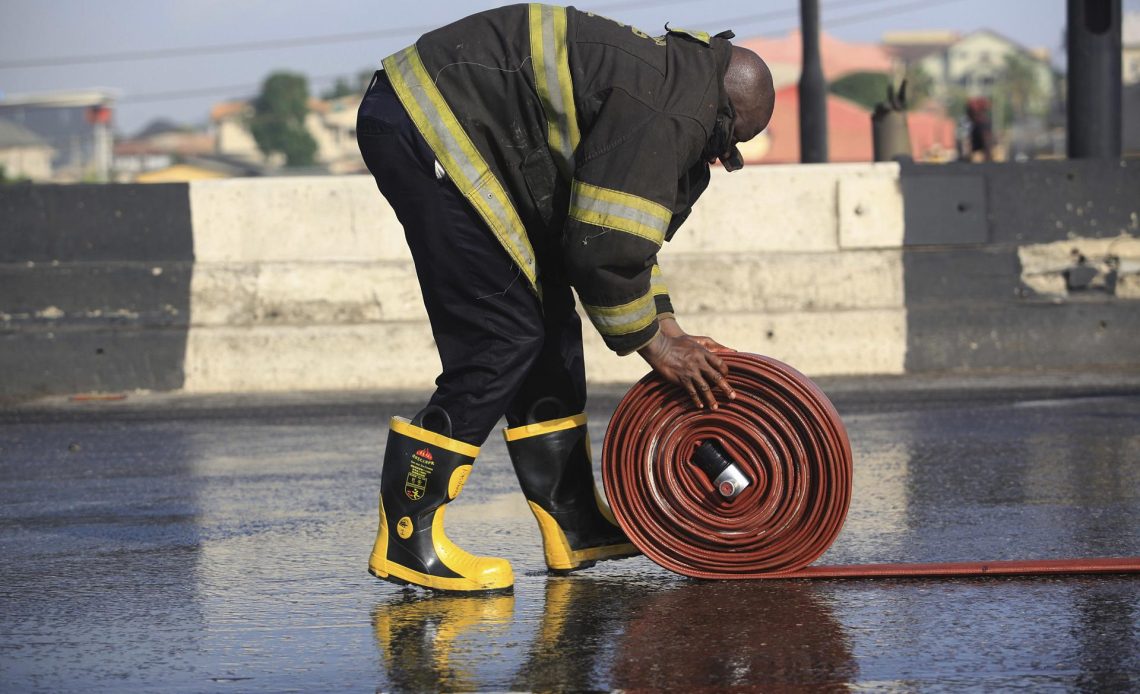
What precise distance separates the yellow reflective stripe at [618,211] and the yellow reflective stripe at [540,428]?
0.77 metres

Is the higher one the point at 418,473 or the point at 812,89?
the point at 812,89

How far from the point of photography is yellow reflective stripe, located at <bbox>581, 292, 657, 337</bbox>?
372 cm

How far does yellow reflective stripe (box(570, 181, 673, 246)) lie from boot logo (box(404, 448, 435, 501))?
0.77 metres

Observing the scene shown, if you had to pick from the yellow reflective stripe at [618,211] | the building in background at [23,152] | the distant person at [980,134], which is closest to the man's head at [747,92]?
the yellow reflective stripe at [618,211]

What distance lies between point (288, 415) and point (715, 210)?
2642 mm

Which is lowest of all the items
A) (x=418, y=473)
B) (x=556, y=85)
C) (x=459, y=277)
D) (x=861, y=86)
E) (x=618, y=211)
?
(x=418, y=473)

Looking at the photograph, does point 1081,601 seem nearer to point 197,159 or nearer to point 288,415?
point 288,415

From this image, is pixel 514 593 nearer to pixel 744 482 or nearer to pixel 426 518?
pixel 426 518

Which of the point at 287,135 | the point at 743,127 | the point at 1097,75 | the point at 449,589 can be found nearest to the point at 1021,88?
the point at 287,135

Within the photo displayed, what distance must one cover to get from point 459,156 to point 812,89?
9924mm

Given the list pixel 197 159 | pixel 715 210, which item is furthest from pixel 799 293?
pixel 197 159

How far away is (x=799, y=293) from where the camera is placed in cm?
895

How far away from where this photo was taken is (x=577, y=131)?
148 inches

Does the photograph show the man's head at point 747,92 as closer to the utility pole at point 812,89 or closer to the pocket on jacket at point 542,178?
the pocket on jacket at point 542,178
